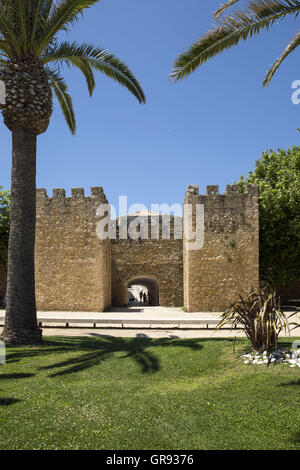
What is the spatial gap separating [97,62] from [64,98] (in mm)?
2214

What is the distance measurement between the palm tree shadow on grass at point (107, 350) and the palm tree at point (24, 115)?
3.39ft

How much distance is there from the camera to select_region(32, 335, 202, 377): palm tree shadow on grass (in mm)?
5516

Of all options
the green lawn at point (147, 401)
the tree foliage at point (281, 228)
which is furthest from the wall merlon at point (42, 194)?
the tree foliage at point (281, 228)

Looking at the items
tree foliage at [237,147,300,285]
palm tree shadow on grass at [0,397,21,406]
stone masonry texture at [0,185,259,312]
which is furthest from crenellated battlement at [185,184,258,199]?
palm tree shadow on grass at [0,397,21,406]

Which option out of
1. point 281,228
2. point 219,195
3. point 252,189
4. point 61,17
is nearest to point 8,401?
Answer: point 61,17

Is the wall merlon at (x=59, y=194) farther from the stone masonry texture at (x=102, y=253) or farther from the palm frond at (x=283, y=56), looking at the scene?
the palm frond at (x=283, y=56)

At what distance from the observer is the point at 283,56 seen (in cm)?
676

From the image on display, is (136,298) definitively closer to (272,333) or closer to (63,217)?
(63,217)

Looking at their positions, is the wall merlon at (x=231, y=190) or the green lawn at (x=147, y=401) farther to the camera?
the wall merlon at (x=231, y=190)

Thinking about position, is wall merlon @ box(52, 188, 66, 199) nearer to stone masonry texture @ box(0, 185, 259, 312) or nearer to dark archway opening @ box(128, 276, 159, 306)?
stone masonry texture @ box(0, 185, 259, 312)

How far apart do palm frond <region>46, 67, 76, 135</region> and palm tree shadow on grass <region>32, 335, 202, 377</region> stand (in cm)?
678

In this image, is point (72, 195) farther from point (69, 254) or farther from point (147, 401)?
point (147, 401)

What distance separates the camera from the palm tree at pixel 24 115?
7043mm

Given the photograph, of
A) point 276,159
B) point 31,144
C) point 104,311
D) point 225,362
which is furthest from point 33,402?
point 276,159
